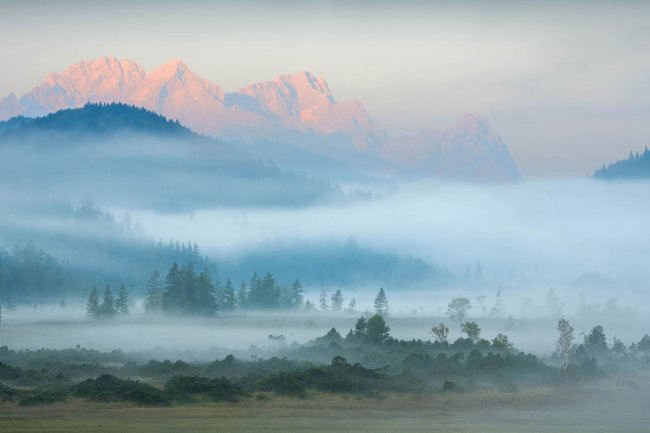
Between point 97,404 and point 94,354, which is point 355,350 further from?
point 97,404

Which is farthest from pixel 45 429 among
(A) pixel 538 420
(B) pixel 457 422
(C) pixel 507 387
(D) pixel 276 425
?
(C) pixel 507 387

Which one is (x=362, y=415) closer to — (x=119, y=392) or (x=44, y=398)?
(x=119, y=392)

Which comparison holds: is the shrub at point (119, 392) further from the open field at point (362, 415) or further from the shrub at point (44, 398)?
the shrub at point (44, 398)

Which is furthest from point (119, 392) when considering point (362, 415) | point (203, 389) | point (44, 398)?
point (362, 415)

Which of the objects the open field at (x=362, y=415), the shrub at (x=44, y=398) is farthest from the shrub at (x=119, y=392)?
the shrub at (x=44, y=398)

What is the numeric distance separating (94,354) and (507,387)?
71.3 meters

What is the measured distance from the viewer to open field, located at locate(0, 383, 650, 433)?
107875 mm

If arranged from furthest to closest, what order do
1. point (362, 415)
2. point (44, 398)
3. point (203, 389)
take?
point (203, 389) < point (362, 415) < point (44, 398)

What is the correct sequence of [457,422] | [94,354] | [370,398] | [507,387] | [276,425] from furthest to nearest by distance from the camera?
[94,354], [507,387], [370,398], [457,422], [276,425]

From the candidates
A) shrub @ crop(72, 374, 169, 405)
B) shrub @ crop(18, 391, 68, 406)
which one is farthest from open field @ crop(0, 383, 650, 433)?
shrub @ crop(72, 374, 169, 405)

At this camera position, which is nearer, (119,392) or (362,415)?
(362,415)

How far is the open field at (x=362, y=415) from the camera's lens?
10788 cm

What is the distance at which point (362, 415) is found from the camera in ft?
407

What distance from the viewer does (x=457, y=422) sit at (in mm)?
117812
